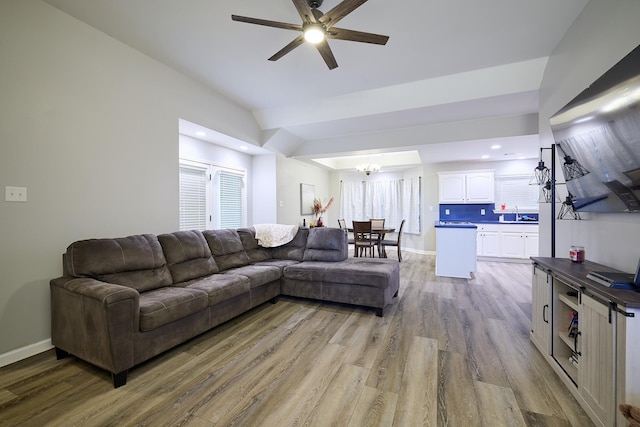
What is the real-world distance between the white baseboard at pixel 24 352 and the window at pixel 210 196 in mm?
2268

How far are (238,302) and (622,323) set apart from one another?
2.84 m

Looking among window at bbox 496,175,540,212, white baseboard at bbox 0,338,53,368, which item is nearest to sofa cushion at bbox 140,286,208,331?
white baseboard at bbox 0,338,53,368

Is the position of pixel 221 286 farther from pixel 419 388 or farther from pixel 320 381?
pixel 419 388

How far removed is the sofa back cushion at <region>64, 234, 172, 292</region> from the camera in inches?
89.8

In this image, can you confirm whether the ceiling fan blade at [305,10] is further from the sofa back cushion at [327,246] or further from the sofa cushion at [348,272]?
the sofa back cushion at [327,246]

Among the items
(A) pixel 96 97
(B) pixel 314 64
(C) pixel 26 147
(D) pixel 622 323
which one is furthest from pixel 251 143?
(D) pixel 622 323

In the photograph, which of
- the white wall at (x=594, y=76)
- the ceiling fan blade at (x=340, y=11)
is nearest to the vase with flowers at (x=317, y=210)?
the white wall at (x=594, y=76)

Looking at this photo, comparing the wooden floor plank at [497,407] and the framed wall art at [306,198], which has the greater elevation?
the framed wall art at [306,198]

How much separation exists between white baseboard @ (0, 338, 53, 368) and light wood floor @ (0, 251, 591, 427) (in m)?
0.07

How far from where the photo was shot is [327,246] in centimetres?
396

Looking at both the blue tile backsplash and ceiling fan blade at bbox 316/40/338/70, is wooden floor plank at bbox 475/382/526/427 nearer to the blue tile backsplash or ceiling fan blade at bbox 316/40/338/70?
ceiling fan blade at bbox 316/40/338/70

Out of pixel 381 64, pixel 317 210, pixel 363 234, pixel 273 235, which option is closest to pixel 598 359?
pixel 381 64

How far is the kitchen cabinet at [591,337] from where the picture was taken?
1256 mm

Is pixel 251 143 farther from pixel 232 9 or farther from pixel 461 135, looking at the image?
pixel 461 135
